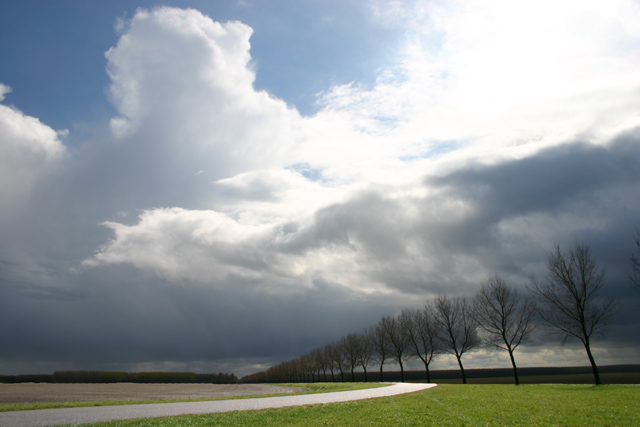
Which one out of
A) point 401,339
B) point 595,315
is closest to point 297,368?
point 401,339

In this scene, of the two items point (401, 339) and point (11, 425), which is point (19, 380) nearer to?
point (401, 339)

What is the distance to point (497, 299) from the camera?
190ft

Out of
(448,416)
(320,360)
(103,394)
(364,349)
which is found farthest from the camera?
(320,360)

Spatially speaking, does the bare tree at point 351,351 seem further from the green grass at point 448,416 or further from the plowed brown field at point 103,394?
the green grass at point 448,416

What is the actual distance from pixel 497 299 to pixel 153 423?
181ft

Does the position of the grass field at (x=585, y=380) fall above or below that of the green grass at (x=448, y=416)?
below

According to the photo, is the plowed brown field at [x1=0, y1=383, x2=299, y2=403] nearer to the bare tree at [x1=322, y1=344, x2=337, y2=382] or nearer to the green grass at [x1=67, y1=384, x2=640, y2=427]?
the green grass at [x1=67, y1=384, x2=640, y2=427]

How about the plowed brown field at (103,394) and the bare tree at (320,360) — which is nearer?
the plowed brown field at (103,394)

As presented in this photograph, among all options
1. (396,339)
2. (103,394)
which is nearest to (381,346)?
(396,339)

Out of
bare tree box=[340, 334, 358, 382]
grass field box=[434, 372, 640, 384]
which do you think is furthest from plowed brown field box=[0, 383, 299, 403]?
grass field box=[434, 372, 640, 384]

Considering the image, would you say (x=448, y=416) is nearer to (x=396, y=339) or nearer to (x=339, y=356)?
(x=396, y=339)

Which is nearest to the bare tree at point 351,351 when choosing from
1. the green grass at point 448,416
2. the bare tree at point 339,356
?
the bare tree at point 339,356

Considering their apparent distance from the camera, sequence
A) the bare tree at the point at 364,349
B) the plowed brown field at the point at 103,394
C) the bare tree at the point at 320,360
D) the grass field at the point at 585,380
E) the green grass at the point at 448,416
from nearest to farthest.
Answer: the green grass at the point at 448,416 → the plowed brown field at the point at 103,394 → the grass field at the point at 585,380 → the bare tree at the point at 364,349 → the bare tree at the point at 320,360

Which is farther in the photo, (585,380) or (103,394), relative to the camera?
(585,380)
